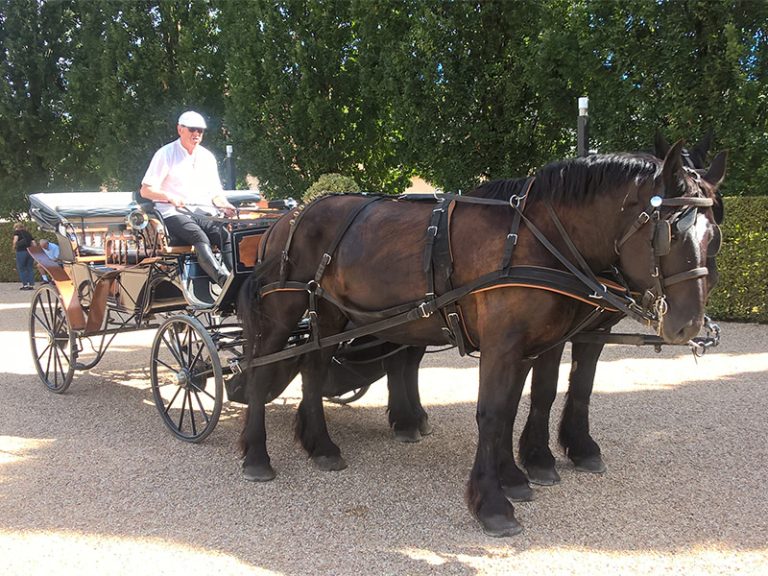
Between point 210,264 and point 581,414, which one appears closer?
point 581,414

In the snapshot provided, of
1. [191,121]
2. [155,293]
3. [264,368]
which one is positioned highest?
[191,121]

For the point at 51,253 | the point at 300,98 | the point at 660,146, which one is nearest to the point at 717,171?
the point at 660,146

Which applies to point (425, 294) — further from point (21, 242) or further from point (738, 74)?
point (21, 242)

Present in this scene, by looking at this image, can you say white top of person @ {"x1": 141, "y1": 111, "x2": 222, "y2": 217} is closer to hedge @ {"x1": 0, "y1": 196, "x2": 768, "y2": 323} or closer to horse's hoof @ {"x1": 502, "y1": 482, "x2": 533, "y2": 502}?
horse's hoof @ {"x1": 502, "y1": 482, "x2": 533, "y2": 502}

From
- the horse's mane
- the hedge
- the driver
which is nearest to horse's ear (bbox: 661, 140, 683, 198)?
the horse's mane

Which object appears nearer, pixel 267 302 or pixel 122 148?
pixel 267 302

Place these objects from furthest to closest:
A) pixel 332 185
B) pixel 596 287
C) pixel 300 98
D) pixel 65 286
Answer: pixel 300 98
pixel 332 185
pixel 65 286
pixel 596 287

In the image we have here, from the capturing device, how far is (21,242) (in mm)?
16250

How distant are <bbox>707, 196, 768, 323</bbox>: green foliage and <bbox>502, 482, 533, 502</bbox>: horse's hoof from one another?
21.2ft

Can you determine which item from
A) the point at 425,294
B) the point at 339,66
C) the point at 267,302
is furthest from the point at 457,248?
the point at 339,66

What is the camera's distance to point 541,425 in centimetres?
424

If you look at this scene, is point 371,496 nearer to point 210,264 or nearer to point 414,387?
point 414,387

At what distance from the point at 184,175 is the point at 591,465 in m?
3.75

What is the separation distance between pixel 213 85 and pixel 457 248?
13.7m
